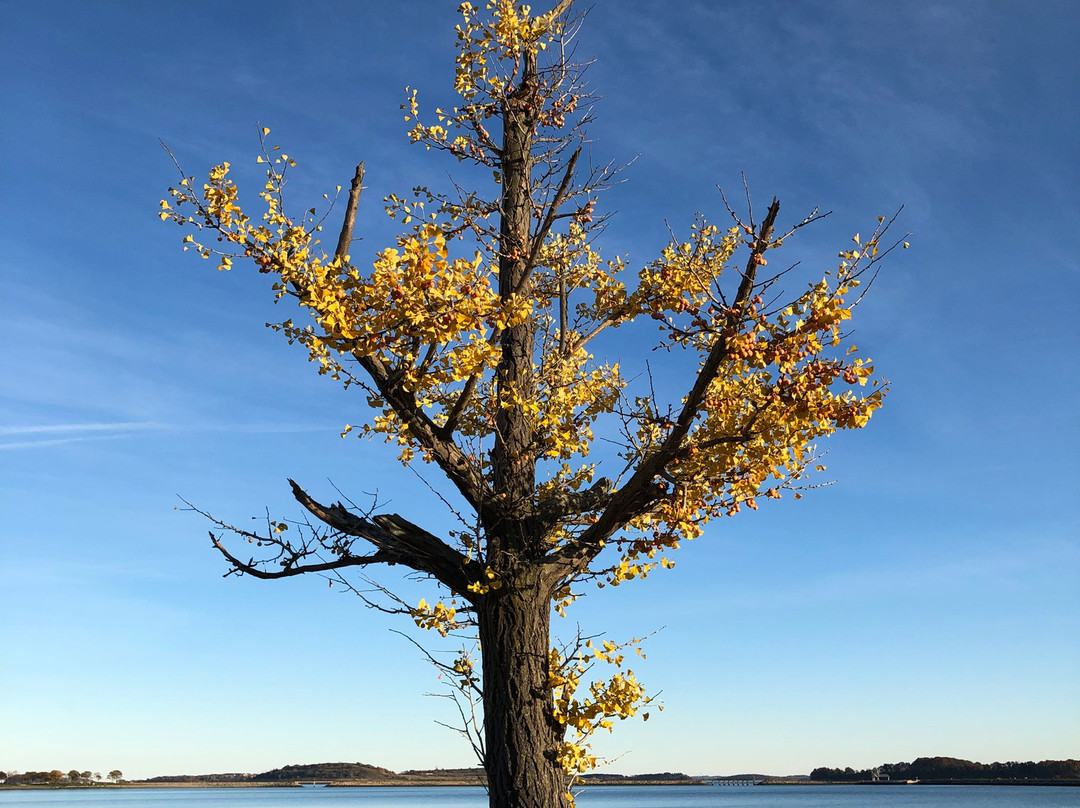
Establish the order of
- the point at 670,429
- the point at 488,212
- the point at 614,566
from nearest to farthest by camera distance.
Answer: the point at 670,429, the point at 614,566, the point at 488,212

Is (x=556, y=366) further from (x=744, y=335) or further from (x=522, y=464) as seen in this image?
(x=744, y=335)

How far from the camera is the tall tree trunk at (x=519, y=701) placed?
19.7ft

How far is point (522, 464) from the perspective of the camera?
7.05 meters

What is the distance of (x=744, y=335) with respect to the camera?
5.04m

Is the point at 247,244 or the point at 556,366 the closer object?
the point at 247,244

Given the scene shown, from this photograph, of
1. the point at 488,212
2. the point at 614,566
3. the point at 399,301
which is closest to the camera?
the point at 399,301

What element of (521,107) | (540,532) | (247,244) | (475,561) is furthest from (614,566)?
(521,107)

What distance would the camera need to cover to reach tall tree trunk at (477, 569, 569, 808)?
19.7 feet

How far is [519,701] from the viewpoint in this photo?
6.20m

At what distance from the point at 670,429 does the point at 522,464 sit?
1.60m

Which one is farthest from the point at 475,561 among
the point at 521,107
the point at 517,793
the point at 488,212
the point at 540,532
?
the point at 521,107

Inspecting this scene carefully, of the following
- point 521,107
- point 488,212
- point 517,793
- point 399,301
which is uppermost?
point 521,107

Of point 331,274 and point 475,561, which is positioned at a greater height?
point 331,274

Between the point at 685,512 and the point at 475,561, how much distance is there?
173 cm
